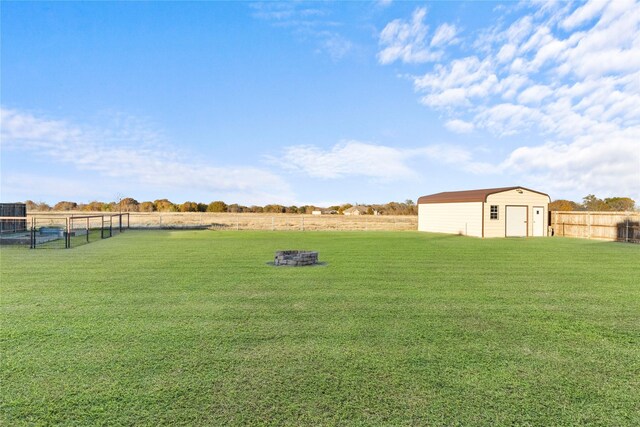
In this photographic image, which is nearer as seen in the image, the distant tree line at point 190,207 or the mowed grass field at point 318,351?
the mowed grass field at point 318,351

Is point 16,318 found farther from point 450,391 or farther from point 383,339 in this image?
point 450,391

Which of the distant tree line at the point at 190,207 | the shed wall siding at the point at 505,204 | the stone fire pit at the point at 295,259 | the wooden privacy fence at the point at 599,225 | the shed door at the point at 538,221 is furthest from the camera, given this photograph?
the distant tree line at the point at 190,207

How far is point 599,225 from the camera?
66.8 ft

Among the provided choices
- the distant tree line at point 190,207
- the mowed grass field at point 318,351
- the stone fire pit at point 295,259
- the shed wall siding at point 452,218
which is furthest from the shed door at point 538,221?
the distant tree line at point 190,207

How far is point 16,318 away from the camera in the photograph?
4910mm

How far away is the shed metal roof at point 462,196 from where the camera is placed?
72.1 feet

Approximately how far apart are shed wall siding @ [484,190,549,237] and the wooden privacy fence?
949 mm

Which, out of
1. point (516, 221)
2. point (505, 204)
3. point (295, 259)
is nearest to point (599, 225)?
point (516, 221)

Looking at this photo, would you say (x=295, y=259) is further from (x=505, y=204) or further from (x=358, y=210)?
(x=358, y=210)

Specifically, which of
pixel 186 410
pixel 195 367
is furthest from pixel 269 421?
pixel 195 367

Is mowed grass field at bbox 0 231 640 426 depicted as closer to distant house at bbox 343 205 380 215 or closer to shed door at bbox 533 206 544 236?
shed door at bbox 533 206 544 236

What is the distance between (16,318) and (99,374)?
271 centimetres

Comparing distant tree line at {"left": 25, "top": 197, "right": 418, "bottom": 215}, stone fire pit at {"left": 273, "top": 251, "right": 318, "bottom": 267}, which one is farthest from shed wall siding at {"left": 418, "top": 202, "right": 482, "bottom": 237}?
distant tree line at {"left": 25, "top": 197, "right": 418, "bottom": 215}

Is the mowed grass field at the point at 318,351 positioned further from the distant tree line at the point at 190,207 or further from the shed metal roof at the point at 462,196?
the distant tree line at the point at 190,207
